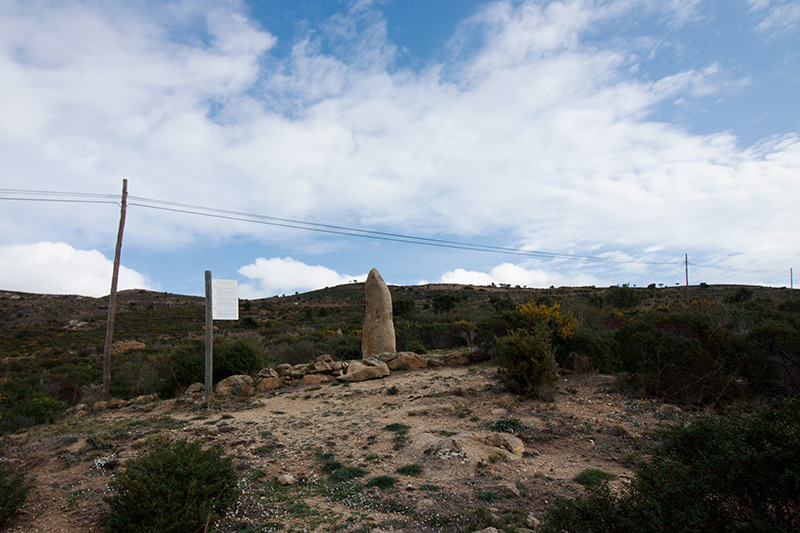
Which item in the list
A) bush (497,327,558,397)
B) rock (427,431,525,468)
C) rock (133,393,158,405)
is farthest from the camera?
rock (133,393,158,405)

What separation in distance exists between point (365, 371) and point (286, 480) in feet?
22.7

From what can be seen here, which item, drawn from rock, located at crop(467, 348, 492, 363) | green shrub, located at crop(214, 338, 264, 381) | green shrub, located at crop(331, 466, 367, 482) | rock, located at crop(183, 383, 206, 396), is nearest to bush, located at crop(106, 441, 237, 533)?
green shrub, located at crop(331, 466, 367, 482)

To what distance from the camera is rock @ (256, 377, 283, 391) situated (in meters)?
11.5

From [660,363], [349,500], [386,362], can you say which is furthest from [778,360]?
[386,362]

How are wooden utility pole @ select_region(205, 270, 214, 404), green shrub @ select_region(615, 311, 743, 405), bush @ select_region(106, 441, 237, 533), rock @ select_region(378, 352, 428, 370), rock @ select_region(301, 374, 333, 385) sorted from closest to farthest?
bush @ select_region(106, 441, 237, 533) < green shrub @ select_region(615, 311, 743, 405) < wooden utility pole @ select_region(205, 270, 214, 404) < rock @ select_region(301, 374, 333, 385) < rock @ select_region(378, 352, 428, 370)

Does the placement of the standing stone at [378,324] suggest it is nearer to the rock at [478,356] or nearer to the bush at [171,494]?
the rock at [478,356]

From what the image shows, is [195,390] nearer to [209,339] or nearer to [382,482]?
[209,339]

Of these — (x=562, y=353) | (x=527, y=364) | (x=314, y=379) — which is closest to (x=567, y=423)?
(x=527, y=364)

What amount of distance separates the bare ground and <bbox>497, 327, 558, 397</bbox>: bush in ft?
1.13

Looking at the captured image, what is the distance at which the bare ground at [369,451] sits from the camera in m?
4.25

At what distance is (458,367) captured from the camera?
503 inches

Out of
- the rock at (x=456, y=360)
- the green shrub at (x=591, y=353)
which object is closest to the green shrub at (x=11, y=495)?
the green shrub at (x=591, y=353)

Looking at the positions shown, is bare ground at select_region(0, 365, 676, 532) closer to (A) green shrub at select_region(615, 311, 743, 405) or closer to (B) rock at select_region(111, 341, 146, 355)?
(A) green shrub at select_region(615, 311, 743, 405)

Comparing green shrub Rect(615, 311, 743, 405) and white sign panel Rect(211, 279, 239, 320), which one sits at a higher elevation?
white sign panel Rect(211, 279, 239, 320)
